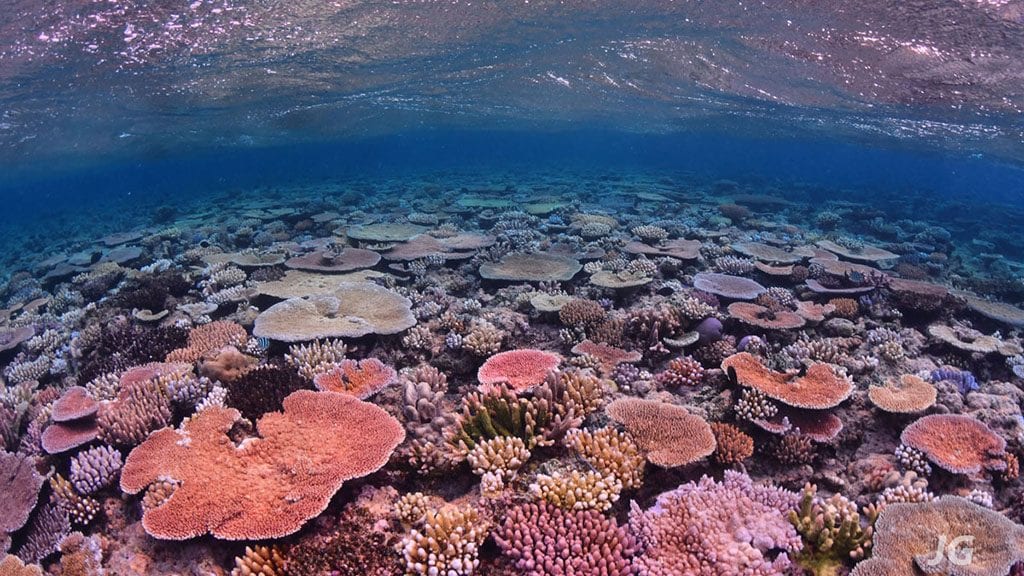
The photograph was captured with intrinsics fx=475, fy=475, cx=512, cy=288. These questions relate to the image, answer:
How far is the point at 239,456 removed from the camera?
5301 millimetres

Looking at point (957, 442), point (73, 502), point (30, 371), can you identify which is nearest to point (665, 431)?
point (957, 442)

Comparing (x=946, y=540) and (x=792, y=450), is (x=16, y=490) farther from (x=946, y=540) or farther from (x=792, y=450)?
(x=946, y=540)

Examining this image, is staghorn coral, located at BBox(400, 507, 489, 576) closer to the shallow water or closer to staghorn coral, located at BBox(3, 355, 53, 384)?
the shallow water

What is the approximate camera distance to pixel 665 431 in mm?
5684

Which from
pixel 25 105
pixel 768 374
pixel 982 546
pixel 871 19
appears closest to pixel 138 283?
pixel 768 374

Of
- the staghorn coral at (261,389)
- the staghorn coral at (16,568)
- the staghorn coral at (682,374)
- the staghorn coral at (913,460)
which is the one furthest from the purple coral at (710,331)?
the staghorn coral at (16,568)

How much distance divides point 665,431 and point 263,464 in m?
4.60

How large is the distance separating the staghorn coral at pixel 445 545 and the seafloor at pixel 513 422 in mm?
26

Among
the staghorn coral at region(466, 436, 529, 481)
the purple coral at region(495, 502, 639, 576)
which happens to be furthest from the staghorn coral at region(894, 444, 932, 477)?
the staghorn coral at region(466, 436, 529, 481)

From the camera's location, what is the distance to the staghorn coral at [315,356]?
734 centimetres

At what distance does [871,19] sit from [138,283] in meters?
24.3

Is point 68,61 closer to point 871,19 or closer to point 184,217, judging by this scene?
point 184,217

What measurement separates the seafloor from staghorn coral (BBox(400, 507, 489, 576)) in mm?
26

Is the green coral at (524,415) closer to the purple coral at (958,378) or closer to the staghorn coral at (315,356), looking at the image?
the staghorn coral at (315,356)
